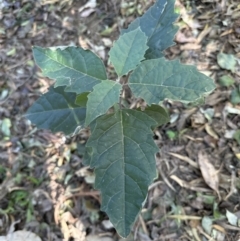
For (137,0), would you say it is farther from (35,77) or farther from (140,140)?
(140,140)

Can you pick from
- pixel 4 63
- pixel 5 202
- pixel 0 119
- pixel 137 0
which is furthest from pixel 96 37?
pixel 5 202

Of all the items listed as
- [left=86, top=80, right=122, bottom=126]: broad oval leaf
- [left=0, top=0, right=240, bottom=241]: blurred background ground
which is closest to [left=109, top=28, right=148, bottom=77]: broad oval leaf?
[left=86, top=80, right=122, bottom=126]: broad oval leaf

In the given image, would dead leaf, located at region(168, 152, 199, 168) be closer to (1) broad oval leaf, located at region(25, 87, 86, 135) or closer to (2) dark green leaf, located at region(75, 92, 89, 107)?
(1) broad oval leaf, located at region(25, 87, 86, 135)

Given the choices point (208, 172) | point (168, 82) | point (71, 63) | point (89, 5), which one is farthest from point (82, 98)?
point (89, 5)

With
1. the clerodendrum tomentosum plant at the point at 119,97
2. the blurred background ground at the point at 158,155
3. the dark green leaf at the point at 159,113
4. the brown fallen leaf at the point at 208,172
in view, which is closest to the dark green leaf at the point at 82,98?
the clerodendrum tomentosum plant at the point at 119,97

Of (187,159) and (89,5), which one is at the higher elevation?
(89,5)

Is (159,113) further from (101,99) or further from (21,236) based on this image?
(21,236)
